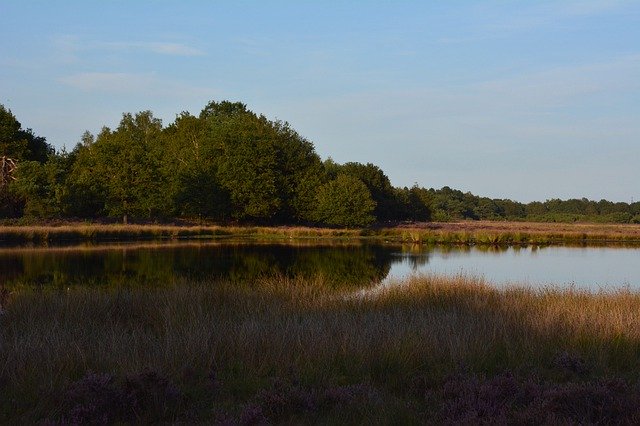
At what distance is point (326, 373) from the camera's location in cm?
669

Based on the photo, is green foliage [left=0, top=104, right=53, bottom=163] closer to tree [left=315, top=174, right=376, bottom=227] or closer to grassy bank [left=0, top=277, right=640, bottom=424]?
tree [left=315, top=174, right=376, bottom=227]

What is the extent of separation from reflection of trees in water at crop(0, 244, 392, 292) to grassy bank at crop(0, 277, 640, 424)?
764cm

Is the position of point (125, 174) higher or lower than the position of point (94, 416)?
higher

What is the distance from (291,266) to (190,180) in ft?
109

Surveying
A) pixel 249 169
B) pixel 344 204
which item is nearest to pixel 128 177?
pixel 249 169

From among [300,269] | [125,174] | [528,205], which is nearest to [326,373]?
[300,269]

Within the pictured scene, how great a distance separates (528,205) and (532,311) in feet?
452

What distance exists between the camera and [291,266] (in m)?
26.6

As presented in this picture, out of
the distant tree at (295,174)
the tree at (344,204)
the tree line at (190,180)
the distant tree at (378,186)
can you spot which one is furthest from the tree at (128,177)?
the distant tree at (378,186)

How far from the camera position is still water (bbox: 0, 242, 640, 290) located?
21.0m

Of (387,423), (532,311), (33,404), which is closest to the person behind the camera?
(387,423)

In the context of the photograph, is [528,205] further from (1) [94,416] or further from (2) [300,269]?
(1) [94,416]

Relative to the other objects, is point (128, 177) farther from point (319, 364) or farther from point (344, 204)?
point (319, 364)

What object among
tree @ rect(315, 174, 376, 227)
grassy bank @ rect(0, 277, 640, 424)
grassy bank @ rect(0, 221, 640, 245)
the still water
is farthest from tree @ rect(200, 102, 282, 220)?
grassy bank @ rect(0, 277, 640, 424)
